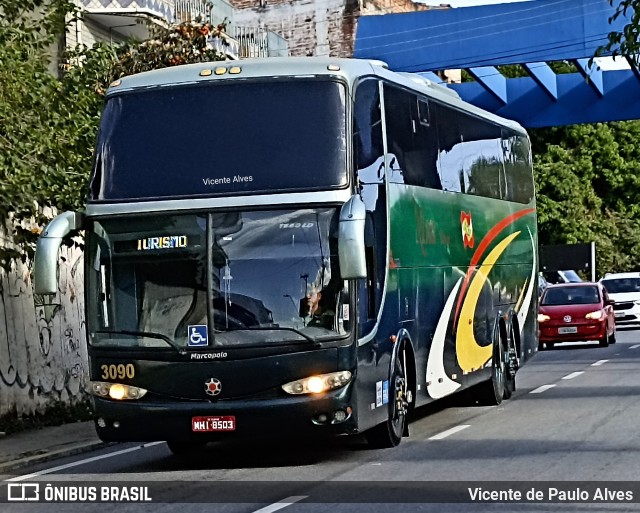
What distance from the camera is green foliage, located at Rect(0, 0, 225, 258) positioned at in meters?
15.8

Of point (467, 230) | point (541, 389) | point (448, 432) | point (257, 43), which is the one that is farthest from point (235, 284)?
point (257, 43)

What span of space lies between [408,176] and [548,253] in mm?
50204

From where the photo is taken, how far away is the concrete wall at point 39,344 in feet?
63.8

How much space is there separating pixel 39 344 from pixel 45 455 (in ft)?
14.7

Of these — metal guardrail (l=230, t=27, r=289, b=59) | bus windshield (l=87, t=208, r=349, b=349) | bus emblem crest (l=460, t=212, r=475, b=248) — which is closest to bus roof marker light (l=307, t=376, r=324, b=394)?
bus windshield (l=87, t=208, r=349, b=349)

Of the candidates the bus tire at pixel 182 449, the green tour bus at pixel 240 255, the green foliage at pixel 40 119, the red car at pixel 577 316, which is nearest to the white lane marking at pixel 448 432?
the green tour bus at pixel 240 255

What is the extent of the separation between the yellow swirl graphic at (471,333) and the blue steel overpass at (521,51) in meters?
9.97

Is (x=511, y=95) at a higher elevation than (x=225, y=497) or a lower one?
higher

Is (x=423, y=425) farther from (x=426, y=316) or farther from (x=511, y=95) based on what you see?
(x=511, y=95)

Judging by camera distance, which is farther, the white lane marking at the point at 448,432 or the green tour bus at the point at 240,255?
the white lane marking at the point at 448,432

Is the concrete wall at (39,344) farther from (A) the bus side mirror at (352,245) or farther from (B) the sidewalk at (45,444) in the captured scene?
(A) the bus side mirror at (352,245)

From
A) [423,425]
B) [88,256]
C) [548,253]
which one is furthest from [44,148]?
[548,253]

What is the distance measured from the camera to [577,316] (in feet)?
116

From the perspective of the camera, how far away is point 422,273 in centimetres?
1659
